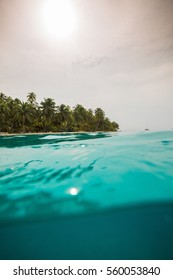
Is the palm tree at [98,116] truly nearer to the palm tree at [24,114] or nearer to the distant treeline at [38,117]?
the distant treeline at [38,117]

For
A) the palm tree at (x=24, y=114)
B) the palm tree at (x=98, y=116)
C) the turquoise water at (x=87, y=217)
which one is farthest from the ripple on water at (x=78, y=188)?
the palm tree at (x=98, y=116)

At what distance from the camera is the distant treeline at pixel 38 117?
34125 millimetres

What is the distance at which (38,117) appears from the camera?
131 ft

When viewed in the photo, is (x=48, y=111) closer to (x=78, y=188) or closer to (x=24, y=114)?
(x=24, y=114)

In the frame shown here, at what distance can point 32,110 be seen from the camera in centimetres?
3650

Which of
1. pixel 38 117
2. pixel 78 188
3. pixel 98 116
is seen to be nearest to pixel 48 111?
pixel 38 117

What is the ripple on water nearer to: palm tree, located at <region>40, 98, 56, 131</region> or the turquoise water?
the turquoise water

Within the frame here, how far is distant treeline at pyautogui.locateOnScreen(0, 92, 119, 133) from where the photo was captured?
112ft

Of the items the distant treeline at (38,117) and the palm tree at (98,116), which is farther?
the palm tree at (98,116)

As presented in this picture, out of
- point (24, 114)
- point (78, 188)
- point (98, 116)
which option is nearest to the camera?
point (78, 188)

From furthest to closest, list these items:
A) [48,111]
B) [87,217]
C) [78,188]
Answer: [48,111]
[78,188]
[87,217]

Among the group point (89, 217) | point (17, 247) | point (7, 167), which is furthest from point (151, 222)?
point (7, 167)

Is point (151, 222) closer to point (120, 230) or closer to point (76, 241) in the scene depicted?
point (120, 230)

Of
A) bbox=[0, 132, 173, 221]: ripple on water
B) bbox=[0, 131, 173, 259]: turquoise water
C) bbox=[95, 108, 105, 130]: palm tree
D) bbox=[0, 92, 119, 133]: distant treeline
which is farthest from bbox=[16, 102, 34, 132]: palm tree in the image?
bbox=[0, 131, 173, 259]: turquoise water
